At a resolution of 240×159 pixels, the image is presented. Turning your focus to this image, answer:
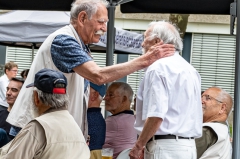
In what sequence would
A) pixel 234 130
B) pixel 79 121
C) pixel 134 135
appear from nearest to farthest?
pixel 79 121 → pixel 234 130 → pixel 134 135

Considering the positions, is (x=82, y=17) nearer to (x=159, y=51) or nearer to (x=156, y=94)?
(x=159, y=51)

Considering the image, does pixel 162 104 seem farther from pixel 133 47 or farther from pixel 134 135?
pixel 133 47

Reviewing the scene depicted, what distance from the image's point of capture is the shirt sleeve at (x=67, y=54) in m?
3.79

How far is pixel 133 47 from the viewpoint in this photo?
364 inches

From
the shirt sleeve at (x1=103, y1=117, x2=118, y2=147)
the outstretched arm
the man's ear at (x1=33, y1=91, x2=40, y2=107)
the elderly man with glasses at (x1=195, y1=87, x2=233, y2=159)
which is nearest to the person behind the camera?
the man's ear at (x1=33, y1=91, x2=40, y2=107)

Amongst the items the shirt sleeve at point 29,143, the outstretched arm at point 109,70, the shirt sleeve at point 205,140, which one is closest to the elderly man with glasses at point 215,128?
the shirt sleeve at point 205,140

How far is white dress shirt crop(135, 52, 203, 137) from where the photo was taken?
13.7 ft

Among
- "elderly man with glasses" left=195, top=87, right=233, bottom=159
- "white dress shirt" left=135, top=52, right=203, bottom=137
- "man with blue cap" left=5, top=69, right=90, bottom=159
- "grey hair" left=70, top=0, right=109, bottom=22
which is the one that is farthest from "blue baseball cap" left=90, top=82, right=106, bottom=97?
"man with blue cap" left=5, top=69, right=90, bottom=159

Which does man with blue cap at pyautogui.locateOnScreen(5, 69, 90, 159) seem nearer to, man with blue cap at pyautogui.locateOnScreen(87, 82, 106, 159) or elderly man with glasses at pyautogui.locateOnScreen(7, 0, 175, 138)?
elderly man with glasses at pyautogui.locateOnScreen(7, 0, 175, 138)

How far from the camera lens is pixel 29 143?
3287 mm

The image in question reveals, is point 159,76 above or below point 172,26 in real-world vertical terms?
below

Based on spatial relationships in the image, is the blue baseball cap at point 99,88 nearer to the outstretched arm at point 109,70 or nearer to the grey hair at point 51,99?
the outstretched arm at point 109,70

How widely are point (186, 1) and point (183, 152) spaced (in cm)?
238

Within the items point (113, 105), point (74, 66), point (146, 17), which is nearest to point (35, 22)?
point (113, 105)
